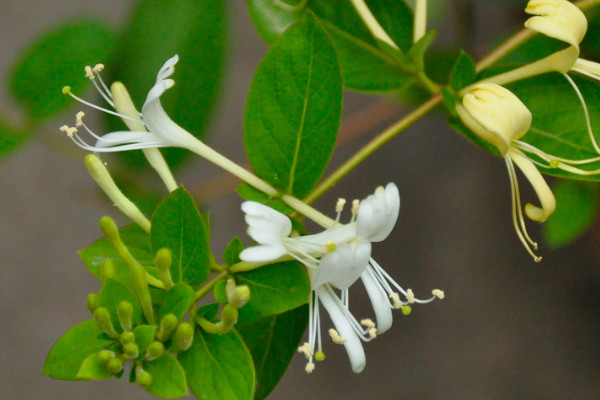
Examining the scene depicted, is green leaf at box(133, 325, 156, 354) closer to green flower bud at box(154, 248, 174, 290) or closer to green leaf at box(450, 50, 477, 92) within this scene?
green flower bud at box(154, 248, 174, 290)

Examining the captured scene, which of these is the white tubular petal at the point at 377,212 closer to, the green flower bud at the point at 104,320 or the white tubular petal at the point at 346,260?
the white tubular petal at the point at 346,260

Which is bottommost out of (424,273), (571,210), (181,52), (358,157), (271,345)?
(424,273)

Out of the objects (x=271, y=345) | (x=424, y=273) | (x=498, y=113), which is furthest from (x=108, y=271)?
(x=424, y=273)

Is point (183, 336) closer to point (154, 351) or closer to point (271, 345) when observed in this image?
point (154, 351)

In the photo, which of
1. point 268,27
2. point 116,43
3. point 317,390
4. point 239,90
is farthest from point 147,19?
point 317,390

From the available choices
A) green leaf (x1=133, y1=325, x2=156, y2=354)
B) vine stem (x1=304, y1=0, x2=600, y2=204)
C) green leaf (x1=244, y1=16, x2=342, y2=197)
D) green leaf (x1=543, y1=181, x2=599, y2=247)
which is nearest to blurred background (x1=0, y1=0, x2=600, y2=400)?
green leaf (x1=543, y1=181, x2=599, y2=247)

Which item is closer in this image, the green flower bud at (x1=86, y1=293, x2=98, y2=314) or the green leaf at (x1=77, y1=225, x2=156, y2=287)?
the green flower bud at (x1=86, y1=293, x2=98, y2=314)

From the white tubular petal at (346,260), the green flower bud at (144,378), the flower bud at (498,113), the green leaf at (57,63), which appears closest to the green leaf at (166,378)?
the green flower bud at (144,378)
